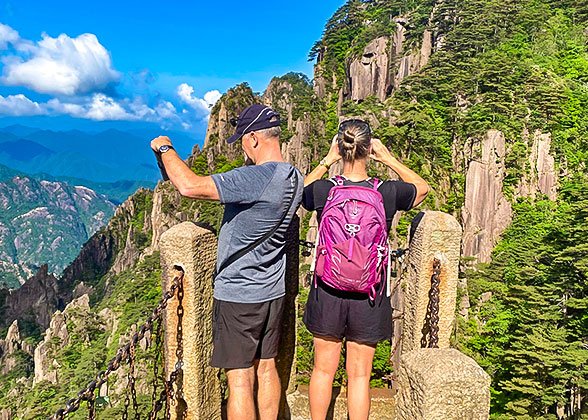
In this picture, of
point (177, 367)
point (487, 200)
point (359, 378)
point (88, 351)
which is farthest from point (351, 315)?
point (88, 351)

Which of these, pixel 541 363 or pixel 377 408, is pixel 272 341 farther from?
pixel 541 363

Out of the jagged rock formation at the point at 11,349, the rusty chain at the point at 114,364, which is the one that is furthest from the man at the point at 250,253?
the jagged rock formation at the point at 11,349

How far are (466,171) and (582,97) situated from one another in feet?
29.8

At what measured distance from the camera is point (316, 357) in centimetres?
240

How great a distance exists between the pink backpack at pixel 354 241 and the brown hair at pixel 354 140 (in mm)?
220

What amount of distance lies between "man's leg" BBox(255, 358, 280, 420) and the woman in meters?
0.24

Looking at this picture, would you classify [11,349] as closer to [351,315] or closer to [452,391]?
[351,315]

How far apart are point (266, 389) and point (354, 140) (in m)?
1.57

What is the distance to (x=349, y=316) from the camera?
230 cm

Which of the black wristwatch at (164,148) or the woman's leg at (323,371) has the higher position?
the black wristwatch at (164,148)

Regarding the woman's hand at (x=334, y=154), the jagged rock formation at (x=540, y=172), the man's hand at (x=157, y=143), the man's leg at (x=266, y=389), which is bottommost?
the man's leg at (x=266, y=389)

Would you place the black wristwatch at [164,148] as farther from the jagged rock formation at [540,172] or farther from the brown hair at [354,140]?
the jagged rock formation at [540,172]

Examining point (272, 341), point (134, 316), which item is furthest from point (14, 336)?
point (272, 341)

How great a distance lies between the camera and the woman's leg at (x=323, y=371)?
237 cm
